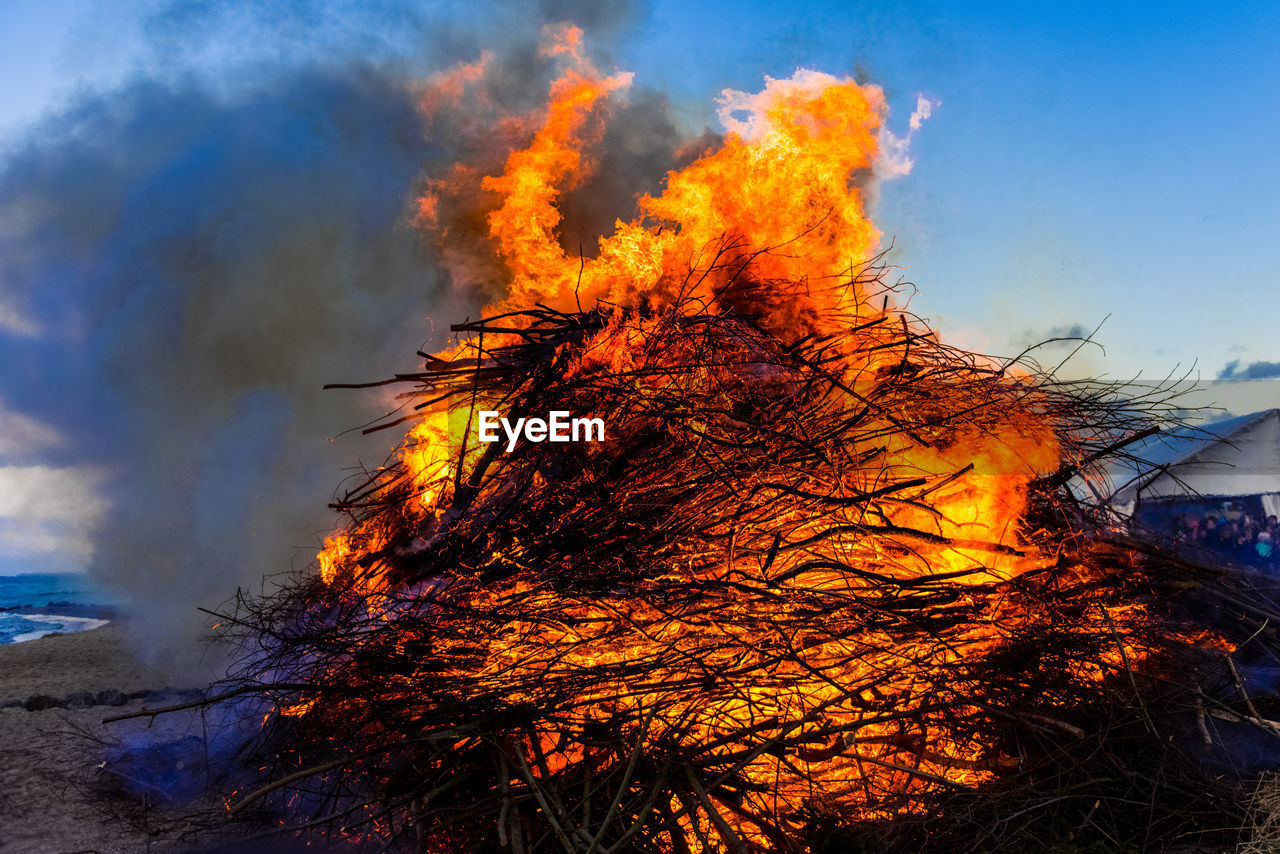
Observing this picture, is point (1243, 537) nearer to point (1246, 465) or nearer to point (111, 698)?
point (1246, 465)

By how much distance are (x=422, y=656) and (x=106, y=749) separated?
500 cm

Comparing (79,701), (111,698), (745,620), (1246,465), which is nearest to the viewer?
(745,620)

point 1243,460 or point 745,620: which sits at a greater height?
point 1243,460

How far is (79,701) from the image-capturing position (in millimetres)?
8828

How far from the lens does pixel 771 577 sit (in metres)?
4.36

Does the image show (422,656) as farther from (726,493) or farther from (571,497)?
(726,493)

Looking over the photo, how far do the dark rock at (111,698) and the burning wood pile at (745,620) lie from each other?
4343mm

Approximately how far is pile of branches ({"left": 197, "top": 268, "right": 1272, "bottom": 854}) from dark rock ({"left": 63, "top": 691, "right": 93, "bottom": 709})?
4.57 metres

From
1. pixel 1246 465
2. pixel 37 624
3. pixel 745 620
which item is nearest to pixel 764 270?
pixel 745 620

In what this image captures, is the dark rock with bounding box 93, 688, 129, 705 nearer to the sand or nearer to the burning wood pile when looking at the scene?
the sand

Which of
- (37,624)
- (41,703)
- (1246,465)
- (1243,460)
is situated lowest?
(41,703)

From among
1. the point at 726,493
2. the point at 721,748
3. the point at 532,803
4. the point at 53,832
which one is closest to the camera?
the point at 532,803

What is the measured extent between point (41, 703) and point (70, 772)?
275 centimetres

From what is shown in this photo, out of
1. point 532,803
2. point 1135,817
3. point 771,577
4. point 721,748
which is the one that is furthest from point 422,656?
point 1135,817
